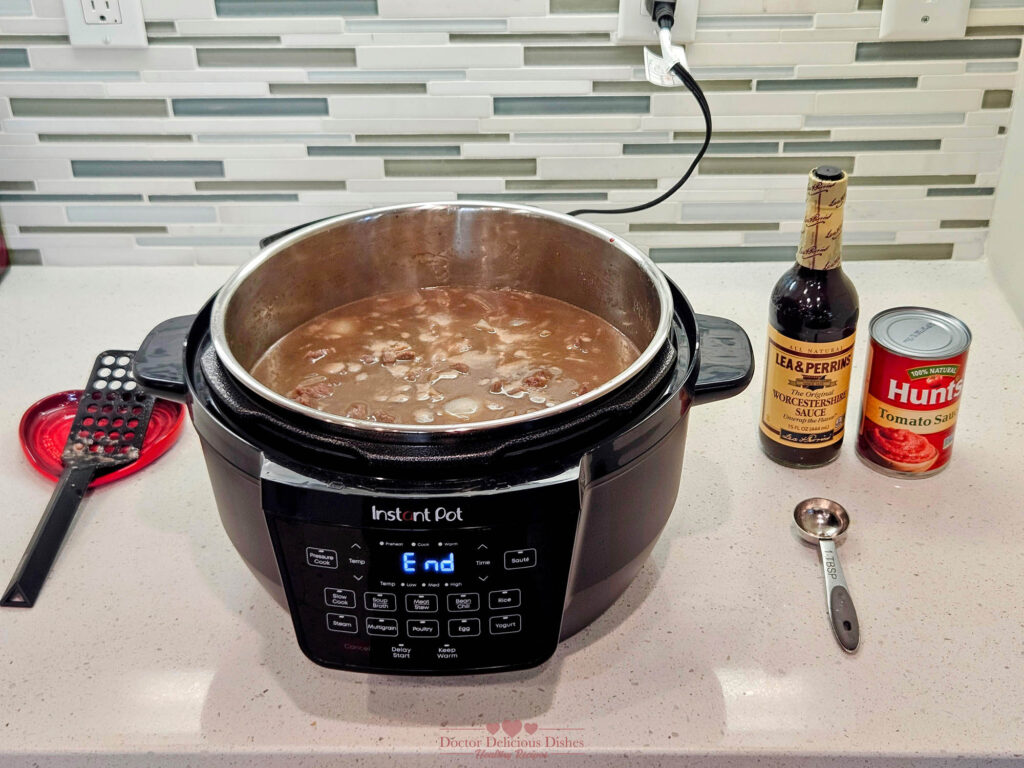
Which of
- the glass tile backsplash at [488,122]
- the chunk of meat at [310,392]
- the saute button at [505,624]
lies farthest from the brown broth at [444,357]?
the glass tile backsplash at [488,122]

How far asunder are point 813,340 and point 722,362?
0.15m

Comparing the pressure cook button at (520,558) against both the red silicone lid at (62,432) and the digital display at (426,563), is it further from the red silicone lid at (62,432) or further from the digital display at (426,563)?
the red silicone lid at (62,432)

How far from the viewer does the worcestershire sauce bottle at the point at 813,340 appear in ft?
3.25

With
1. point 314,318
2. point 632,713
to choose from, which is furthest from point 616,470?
point 314,318

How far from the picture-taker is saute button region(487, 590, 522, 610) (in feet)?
2.58

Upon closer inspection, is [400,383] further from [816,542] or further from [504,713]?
[816,542]

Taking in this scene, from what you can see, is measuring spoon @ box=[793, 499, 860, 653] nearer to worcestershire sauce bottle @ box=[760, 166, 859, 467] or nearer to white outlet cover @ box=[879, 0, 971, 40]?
worcestershire sauce bottle @ box=[760, 166, 859, 467]

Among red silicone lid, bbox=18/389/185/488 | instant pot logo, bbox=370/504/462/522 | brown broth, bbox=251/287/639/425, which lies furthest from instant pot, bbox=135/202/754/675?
red silicone lid, bbox=18/389/185/488

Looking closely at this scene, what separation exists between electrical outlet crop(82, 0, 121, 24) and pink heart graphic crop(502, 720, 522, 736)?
3.21 feet

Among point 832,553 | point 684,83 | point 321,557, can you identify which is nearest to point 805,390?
point 832,553

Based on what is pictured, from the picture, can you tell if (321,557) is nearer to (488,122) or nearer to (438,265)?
(438,265)

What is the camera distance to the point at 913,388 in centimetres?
107

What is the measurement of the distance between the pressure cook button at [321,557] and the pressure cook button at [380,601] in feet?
0.11

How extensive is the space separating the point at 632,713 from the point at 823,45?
0.88 meters
